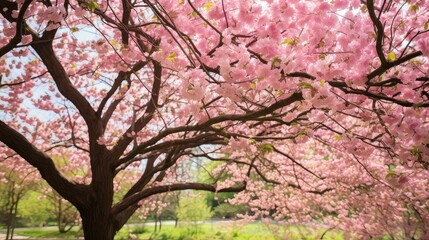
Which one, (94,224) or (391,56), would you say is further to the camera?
(94,224)

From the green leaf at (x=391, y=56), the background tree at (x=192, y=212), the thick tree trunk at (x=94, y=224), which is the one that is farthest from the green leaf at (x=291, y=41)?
the background tree at (x=192, y=212)

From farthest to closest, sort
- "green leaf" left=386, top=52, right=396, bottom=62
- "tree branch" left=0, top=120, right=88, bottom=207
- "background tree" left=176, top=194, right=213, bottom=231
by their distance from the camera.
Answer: "background tree" left=176, top=194, right=213, bottom=231, "tree branch" left=0, top=120, right=88, bottom=207, "green leaf" left=386, top=52, right=396, bottom=62

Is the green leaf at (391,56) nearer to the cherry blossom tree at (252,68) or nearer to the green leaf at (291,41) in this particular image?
the cherry blossom tree at (252,68)

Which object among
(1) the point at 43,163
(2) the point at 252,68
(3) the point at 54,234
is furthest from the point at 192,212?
(2) the point at 252,68

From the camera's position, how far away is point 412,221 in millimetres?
10281

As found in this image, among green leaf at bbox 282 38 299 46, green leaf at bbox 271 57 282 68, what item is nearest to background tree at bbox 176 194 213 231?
green leaf at bbox 282 38 299 46

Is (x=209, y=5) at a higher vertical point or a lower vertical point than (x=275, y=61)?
higher

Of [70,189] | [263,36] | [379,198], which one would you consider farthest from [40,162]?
[379,198]

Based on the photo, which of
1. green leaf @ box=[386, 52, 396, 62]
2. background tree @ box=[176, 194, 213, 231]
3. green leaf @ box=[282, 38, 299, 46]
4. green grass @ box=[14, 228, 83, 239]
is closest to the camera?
green leaf @ box=[386, 52, 396, 62]

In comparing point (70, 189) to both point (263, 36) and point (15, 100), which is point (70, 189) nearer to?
point (263, 36)

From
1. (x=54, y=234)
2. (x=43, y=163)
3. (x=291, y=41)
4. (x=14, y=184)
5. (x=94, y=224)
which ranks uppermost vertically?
(x=14, y=184)

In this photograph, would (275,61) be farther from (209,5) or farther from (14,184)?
(14,184)

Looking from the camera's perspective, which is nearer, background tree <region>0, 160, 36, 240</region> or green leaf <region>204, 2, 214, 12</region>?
green leaf <region>204, 2, 214, 12</region>

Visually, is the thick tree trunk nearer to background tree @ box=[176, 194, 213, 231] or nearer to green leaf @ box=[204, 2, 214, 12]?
green leaf @ box=[204, 2, 214, 12]
